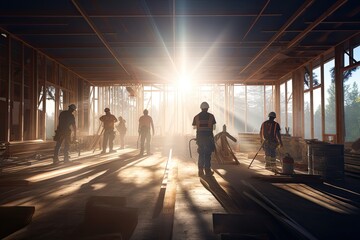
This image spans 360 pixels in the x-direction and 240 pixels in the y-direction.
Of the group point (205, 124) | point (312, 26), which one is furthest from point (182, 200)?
point (312, 26)

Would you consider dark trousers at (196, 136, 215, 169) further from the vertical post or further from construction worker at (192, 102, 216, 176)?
the vertical post

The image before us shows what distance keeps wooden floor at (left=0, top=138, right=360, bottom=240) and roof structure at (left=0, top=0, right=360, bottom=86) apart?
4.87 meters

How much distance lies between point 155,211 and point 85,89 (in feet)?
55.7

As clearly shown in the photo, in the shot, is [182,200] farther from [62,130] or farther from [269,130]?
[62,130]

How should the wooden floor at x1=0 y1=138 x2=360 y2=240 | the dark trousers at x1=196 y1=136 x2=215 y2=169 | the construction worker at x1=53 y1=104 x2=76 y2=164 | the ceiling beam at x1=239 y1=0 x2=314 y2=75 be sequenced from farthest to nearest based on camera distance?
1. the construction worker at x1=53 y1=104 x2=76 y2=164
2. the ceiling beam at x1=239 y1=0 x2=314 y2=75
3. the dark trousers at x1=196 y1=136 x2=215 y2=169
4. the wooden floor at x1=0 y1=138 x2=360 y2=240

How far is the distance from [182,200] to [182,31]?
24.5 ft

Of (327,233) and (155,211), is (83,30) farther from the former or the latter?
(327,233)

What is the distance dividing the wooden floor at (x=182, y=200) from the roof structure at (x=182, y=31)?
4.87 meters

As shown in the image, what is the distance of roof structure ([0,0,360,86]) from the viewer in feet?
26.9

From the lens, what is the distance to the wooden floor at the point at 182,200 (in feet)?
9.66

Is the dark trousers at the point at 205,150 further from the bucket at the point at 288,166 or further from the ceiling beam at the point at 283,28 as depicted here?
the ceiling beam at the point at 283,28

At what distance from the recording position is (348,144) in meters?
14.4

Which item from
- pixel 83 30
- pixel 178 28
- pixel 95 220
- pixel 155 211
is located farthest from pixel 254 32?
pixel 95 220

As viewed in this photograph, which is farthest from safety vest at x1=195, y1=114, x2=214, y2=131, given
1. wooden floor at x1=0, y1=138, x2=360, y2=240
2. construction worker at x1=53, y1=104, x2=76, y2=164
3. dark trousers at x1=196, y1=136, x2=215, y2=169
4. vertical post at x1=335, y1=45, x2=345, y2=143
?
vertical post at x1=335, y1=45, x2=345, y2=143
